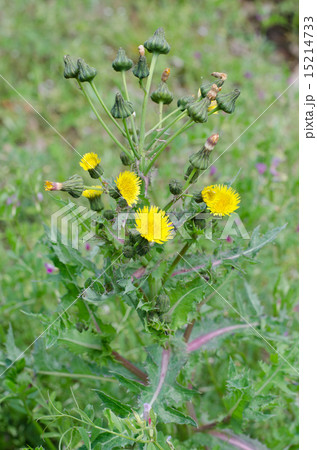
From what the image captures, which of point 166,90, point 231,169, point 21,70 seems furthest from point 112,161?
point 166,90

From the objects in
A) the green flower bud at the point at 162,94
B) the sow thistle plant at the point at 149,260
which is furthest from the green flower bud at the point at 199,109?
the green flower bud at the point at 162,94

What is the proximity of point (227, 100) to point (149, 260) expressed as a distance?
0.59 m

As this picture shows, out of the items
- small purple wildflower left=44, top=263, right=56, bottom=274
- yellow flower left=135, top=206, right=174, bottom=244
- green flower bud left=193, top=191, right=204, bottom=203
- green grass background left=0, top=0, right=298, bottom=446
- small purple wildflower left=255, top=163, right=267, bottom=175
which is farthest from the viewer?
small purple wildflower left=255, top=163, right=267, bottom=175

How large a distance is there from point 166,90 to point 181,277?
0.66 metres

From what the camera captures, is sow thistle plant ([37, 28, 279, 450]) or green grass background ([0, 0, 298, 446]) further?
green grass background ([0, 0, 298, 446])

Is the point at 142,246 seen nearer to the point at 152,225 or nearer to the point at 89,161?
the point at 152,225

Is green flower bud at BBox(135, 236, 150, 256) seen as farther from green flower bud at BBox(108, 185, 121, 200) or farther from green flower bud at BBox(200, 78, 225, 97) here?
green flower bud at BBox(200, 78, 225, 97)

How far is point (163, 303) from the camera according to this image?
1.47m

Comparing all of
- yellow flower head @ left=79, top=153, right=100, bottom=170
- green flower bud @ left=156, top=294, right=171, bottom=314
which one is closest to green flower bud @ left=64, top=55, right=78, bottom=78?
yellow flower head @ left=79, top=153, right=100, bottom=170

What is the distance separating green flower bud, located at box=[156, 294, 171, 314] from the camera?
1466 mm

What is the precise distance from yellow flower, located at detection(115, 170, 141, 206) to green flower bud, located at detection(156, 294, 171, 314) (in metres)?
0.33

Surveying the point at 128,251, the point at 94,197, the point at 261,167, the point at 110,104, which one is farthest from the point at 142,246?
the point at 110,104

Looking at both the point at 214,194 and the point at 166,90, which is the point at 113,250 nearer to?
the point at 214,194

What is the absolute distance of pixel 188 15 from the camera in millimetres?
4699
